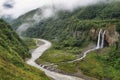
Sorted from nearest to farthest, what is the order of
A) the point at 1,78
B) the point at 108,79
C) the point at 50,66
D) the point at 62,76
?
the point at 1,78
the point at 108,79
the point at 62,76
the point at 50,66

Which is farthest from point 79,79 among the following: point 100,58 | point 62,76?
point 100,58

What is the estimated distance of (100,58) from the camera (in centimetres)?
18550

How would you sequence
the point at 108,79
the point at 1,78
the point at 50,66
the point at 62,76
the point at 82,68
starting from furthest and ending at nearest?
1. the point at 50,66
2. the point at 82,68
3. the point at 62,76
4. the point at 108,79
5. the point at 1,78

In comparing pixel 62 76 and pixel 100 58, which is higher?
pixel 100 58

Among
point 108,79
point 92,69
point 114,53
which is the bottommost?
point 108,79

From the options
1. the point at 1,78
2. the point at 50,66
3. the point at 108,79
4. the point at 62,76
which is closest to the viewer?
the point at 1,78

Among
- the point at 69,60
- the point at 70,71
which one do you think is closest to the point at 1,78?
the point at 70,71

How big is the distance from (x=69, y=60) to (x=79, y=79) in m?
41.0

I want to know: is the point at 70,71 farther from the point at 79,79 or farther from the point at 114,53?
the point at 114,53

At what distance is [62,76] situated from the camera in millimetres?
164625

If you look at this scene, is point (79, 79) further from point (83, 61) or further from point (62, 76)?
point (83, 61)

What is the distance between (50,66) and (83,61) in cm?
1858

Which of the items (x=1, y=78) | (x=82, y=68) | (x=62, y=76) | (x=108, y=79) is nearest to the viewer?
(x=1, y=78)

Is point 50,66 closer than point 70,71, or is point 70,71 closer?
point 70,71
